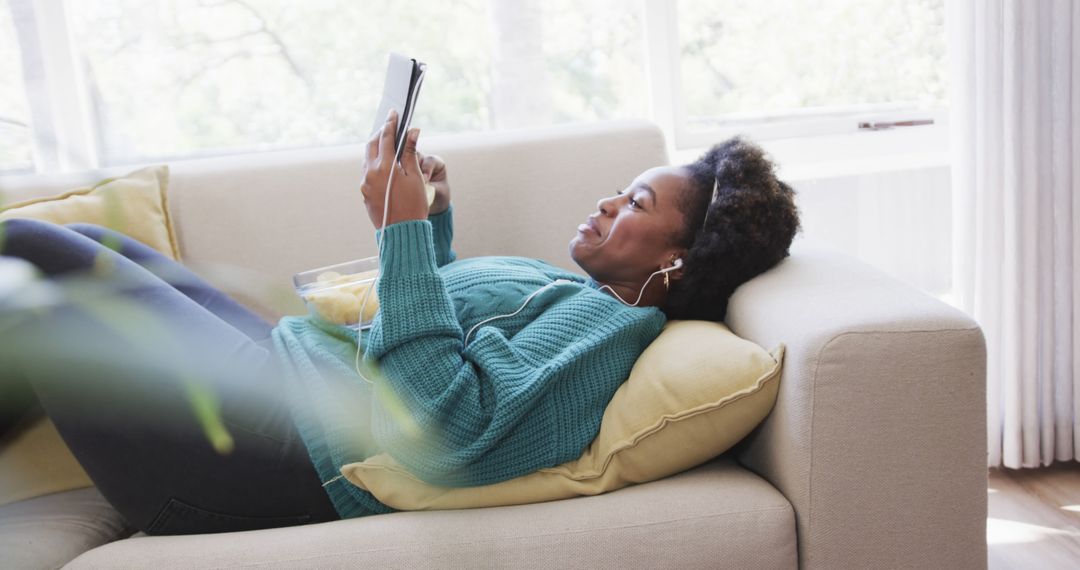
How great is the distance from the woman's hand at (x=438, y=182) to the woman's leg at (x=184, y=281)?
0.40 metres

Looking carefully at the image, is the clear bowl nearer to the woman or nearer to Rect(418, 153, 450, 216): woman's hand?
the woman

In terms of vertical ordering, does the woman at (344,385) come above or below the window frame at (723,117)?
below

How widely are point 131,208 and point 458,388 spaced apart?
0.93 meters

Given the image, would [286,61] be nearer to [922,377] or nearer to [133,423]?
[133,423]

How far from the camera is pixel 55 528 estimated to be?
4.35 feet

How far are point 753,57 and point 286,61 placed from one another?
133 cm

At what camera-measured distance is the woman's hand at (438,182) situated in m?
1.77

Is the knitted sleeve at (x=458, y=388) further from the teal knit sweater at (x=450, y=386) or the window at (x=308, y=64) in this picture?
the window at (x=308, y=64)

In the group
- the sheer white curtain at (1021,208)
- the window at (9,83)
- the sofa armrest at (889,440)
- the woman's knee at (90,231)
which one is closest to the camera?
the sofa armrest at (889,440)

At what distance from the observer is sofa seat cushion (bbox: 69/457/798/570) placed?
44.8 inches

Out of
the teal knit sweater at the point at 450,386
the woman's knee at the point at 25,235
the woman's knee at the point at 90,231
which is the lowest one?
the teal knit sweater at the point at 450,386

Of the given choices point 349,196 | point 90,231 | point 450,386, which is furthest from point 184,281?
point 450,386

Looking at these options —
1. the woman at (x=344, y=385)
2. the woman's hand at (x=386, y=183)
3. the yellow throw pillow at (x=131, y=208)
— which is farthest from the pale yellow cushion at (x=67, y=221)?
the woman's hand at (x=386, y=183)

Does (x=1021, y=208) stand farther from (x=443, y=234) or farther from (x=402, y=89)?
(x=402, y=89)
